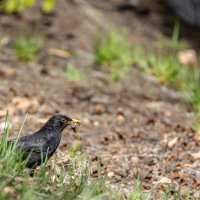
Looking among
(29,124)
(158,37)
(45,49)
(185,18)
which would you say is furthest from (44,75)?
(185,18)

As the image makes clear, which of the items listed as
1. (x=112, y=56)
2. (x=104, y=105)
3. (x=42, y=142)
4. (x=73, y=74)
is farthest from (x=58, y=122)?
(x=112, y=56)

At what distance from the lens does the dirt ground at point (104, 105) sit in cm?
571

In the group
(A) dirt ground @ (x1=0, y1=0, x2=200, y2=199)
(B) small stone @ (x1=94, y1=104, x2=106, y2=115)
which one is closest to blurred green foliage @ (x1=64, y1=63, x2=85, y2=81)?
(A) dirt ground @ (x1=0, y1=0, x2=200, y2=199)

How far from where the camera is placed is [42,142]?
4695 mm

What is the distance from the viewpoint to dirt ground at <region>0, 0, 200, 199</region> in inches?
225

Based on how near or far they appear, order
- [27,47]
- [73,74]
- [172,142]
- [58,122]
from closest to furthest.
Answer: [58,122], [172,142], [73,74], [27,47]

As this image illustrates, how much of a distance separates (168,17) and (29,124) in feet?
22.5

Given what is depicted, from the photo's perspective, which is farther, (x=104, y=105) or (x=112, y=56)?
(x=112, y=56)

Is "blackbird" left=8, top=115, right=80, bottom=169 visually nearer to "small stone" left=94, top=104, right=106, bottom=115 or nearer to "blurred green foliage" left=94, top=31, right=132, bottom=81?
"small stone" left=94, top=104, right=106, bottom=115

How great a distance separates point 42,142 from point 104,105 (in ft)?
11.5

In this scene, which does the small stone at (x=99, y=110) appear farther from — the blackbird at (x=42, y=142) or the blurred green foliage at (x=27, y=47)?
the blackbird at (x=42, y=142)

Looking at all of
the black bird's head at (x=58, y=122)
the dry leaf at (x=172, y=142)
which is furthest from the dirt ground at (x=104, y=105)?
the black bird's head at (x=58, y=122)

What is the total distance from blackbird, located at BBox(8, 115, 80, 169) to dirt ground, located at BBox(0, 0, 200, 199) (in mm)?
650

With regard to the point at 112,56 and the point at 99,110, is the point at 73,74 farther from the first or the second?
the point at 99,110
